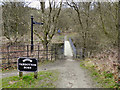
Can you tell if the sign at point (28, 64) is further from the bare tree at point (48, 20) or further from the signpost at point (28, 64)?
the bare tree at point (48, 20)

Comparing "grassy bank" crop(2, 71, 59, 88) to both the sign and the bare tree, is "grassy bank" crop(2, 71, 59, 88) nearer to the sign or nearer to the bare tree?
the sign

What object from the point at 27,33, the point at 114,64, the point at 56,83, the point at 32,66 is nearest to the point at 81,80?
the point at 56,83

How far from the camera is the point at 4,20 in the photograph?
51.3 ft

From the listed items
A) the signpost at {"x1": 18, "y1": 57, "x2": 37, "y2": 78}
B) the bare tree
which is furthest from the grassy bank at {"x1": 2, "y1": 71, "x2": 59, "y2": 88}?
the bare tree

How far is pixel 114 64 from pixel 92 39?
422 inches

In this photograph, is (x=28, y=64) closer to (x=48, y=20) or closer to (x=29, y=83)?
(x=29, y=83)

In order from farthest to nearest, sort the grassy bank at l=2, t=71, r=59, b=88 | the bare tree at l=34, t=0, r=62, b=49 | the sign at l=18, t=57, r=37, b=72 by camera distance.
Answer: the bare tree at l=34, t=0, r=62, b=49
the sign at l=18, t=57, r=37, b=72
the grassy bank at l=2, t=71, r=59, b=88

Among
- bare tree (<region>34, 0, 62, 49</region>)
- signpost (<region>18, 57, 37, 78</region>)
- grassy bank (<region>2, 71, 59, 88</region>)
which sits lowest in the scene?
grassy bank (<region>2, 71, 59, 88</region>)

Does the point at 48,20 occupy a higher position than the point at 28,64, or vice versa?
the point at 48,20

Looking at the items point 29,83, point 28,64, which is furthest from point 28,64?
point 29,83

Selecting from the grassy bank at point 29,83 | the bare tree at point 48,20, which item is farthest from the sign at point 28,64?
the bare tree at point 48,20

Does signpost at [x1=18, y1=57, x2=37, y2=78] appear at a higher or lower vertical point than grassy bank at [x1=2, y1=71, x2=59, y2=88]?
higher

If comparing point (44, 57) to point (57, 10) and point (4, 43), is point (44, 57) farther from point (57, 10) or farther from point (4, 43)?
point (4, 43)

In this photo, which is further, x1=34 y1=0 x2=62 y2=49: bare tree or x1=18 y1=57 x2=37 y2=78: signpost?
x1=34 y1=0 x2=62 y2=49: bare tree
